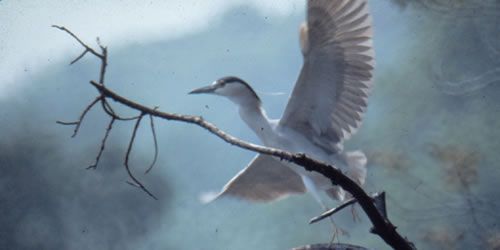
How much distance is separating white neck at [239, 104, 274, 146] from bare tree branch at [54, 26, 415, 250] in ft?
1.83

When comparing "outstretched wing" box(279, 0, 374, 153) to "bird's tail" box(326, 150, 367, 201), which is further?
"bird's tail" box(326, 150, 367, 201)

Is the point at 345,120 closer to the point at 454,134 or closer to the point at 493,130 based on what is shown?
the point at 454,134

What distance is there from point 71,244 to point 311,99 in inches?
36.4

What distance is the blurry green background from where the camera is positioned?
1.95 m

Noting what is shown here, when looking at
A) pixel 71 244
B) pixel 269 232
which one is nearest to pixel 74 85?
pixel 71 244

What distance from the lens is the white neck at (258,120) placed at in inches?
65.5

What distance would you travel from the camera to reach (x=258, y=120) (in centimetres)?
166

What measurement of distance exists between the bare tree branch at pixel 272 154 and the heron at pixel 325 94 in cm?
39

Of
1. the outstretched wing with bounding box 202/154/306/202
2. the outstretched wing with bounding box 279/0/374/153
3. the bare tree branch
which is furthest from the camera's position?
the outstretched wing with bounding box 202/154/306/202

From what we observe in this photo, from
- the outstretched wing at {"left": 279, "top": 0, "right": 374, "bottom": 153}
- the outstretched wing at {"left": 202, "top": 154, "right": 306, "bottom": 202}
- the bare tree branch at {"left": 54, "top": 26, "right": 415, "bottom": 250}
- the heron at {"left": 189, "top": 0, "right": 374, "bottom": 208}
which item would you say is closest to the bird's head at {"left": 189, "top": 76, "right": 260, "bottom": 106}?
the heron at {"left": 189, "top": 0, "right": 374, "bottom": 208}

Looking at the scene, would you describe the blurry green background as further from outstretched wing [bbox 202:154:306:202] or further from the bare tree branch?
the bare tree branch

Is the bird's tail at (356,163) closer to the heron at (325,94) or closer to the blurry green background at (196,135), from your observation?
the heron at (325,94)

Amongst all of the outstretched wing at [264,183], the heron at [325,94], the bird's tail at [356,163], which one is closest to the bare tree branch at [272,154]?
the heron at [325,94]

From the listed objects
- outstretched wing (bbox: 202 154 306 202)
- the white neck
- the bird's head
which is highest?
the bird's head
